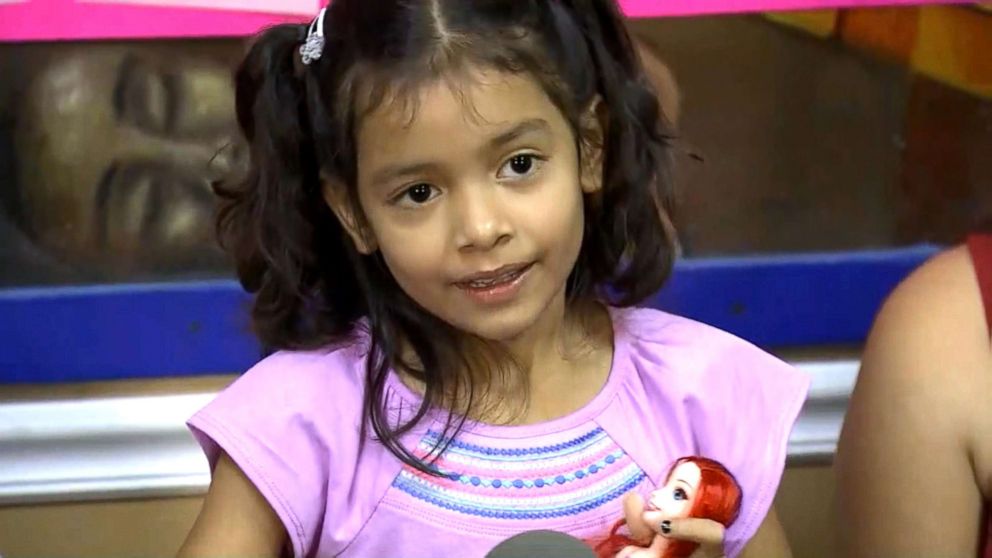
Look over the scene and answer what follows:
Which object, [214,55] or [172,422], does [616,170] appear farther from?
[172,422]


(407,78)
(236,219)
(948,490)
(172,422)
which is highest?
(407,78)

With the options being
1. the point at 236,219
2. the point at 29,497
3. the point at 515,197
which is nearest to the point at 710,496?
the point at 515,197

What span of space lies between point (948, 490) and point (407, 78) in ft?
1.46

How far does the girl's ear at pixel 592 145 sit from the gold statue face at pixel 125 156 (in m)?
0.32

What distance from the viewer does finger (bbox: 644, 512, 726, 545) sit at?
66 centimetres

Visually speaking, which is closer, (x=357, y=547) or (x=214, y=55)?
(x=357, y=547)

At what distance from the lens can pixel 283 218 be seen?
0.76m

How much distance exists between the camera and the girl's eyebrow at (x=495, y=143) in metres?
0.66

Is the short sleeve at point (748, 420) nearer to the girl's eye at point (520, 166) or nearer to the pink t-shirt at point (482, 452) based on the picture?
the pink t-shirt at point (482, 452)

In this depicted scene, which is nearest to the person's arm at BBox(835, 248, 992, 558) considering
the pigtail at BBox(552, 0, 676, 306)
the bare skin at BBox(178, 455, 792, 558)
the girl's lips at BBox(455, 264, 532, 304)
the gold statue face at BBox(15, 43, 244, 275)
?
the pigtail at BBox(552, 0, 676, 306)

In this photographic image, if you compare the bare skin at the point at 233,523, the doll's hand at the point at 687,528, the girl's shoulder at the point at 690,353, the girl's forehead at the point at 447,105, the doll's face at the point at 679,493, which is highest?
the girl's forehead at the point at 447,105

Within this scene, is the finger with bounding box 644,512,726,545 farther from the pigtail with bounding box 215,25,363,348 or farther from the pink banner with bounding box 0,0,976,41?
the pink banner with bounding box 0,0,976,41

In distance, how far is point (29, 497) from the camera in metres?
1.03

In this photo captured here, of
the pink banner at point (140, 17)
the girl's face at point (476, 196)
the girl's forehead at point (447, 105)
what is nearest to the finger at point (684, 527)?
the girl's face at point (476, 196)
